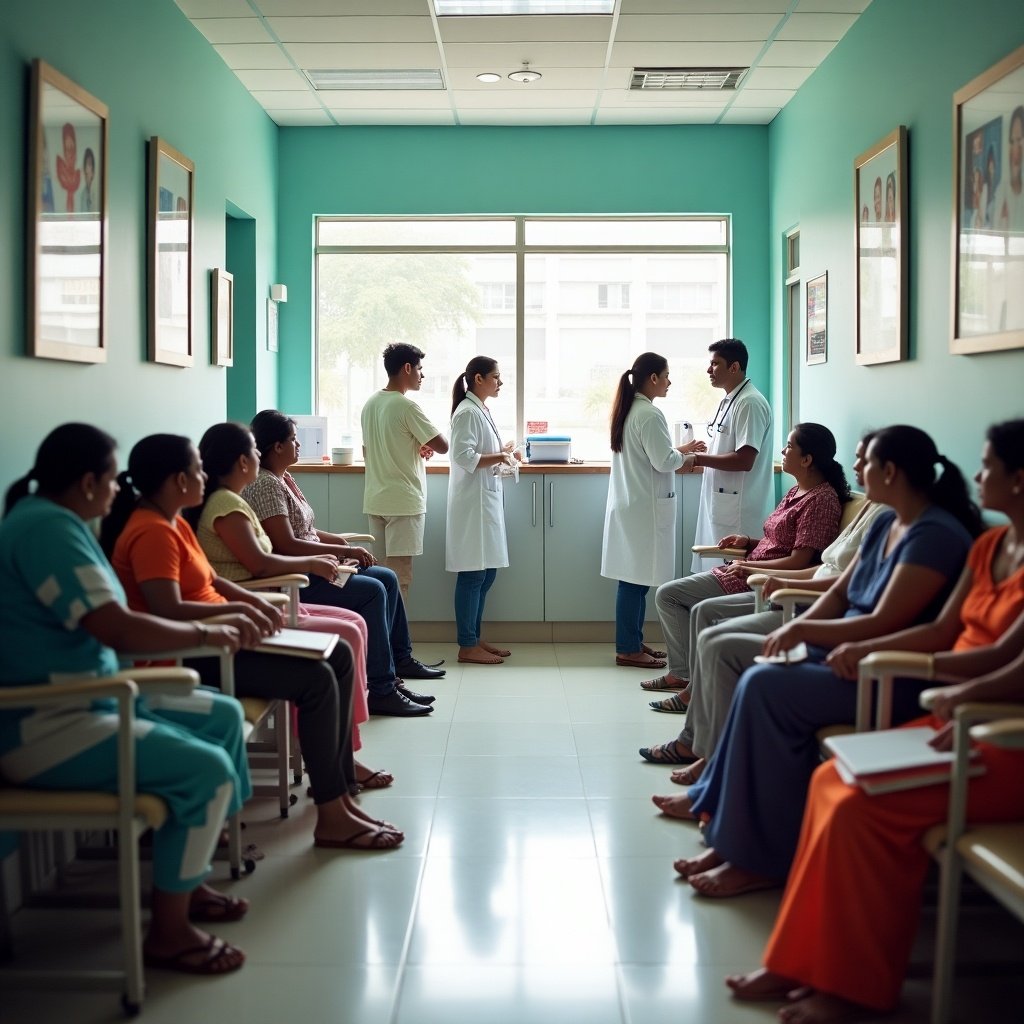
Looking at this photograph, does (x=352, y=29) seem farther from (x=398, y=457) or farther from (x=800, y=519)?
(x=800, y=519)

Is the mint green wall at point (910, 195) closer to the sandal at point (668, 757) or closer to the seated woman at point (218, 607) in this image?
the sandal at point (668, 757)

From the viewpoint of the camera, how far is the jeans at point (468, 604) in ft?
19.7

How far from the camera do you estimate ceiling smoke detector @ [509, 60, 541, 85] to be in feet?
18.5

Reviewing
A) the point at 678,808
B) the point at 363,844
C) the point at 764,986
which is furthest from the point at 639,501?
the point at 764,986

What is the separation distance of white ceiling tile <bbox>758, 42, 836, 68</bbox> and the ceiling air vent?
17 cm

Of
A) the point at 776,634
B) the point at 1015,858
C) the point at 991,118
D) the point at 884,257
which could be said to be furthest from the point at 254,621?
the point at 884,257

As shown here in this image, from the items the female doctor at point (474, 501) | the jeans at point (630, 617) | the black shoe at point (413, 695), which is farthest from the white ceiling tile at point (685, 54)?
the black shoe at point (413, 695)

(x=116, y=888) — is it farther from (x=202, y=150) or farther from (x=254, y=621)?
(x=202, y=150)

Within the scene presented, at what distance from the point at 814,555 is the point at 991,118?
5.35 feet

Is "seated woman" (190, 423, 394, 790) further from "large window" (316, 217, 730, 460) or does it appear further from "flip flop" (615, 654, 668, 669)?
"large window" (316, 217, 730, 460)

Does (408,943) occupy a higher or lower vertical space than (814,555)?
lower

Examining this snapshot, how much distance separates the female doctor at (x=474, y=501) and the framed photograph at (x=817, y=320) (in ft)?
5.13

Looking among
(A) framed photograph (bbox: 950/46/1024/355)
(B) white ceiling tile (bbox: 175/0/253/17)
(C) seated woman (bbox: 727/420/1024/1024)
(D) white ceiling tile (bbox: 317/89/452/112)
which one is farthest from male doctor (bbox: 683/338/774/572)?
(C) seated woman (bbox: 727/420/1024/1024)

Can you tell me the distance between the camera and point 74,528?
2.46 meters
